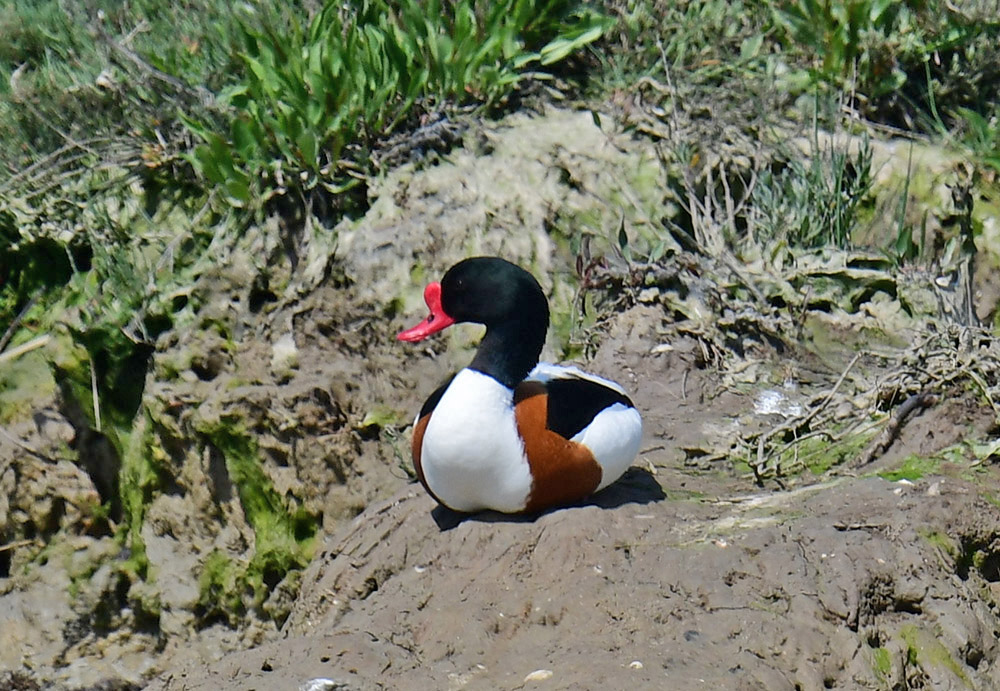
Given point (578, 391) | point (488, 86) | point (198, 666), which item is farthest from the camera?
point (488, 86)

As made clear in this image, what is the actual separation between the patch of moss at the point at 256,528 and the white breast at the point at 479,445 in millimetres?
1733

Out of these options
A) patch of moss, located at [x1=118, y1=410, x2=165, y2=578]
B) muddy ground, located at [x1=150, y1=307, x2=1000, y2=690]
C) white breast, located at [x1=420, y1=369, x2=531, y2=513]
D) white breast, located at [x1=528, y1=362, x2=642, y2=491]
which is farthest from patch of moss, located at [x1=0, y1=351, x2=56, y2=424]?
white breast, located at [x1=528, y1=362, x2=642, y2=491]

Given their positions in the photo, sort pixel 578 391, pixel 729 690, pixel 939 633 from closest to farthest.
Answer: pixel 729 690
pixel 939 633
pixel 578 391

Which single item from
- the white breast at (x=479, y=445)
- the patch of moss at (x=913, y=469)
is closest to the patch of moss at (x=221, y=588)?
the white breast at (x=479, y=445)

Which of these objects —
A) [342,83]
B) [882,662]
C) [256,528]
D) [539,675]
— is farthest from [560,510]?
[342,83]

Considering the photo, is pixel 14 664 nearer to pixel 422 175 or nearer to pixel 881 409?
pixel 422 175

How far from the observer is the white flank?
163 inches

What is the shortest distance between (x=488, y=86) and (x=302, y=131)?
109 centimetres

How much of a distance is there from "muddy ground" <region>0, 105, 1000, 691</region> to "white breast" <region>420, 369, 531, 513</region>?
0.16 metres

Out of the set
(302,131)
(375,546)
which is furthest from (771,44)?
(375,546)

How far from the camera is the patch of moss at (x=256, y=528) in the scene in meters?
5.68

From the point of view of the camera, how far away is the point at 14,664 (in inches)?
239

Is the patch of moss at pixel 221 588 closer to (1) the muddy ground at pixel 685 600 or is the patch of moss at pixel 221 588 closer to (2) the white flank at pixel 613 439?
(1) the muddy ground at pixel 685 600

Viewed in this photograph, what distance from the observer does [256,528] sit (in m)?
5.82
